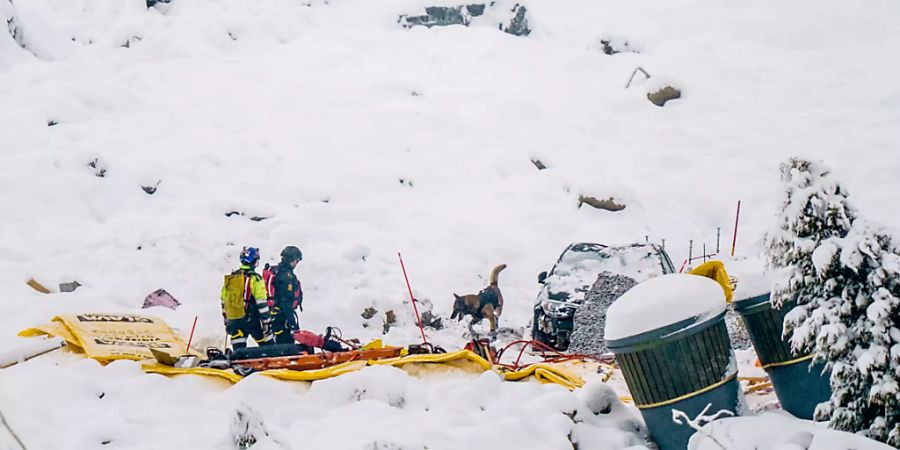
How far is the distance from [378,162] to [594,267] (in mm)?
8149

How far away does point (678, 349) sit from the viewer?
5.16 meters

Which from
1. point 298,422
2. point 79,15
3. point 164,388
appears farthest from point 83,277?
point 79,15

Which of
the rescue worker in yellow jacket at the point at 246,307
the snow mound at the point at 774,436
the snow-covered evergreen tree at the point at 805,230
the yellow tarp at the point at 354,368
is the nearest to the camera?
the snow mound at the point at 774,436

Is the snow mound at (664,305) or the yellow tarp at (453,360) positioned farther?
the yellow tarp at (453,360)

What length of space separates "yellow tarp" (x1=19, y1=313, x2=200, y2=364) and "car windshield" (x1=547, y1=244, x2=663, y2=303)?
4.79 m

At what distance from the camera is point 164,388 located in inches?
265

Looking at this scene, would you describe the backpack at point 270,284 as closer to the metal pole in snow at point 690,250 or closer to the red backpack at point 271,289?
the red backpack at point 271,289

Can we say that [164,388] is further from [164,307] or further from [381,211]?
[381,211]

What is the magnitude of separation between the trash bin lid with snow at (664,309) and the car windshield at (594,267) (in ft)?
18.2

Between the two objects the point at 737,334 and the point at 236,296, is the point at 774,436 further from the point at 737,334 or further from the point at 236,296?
the point at 236,296

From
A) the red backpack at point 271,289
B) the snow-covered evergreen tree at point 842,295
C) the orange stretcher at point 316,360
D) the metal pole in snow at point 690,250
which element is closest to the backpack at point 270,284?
the red backpack at point 271,289

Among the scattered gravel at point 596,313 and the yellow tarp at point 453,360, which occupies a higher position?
the yellow tarp at point 453,360

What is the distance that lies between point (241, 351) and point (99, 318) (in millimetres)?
1802

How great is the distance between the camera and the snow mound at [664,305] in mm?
5137
